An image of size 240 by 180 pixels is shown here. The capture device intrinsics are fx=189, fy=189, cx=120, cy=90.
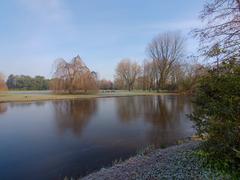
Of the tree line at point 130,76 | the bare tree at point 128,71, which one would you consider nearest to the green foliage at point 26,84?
the tree line at point 130,76

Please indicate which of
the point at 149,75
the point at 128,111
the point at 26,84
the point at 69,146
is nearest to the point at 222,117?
the point at 69,146

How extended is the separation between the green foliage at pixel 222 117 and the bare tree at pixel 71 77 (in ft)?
102

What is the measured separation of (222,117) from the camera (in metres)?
3.03

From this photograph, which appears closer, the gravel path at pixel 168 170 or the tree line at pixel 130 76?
the gravel path at pixel 168 170

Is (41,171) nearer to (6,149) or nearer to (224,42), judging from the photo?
(6,149)

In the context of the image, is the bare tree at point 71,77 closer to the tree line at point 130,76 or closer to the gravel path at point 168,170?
the tree line at point 130,76

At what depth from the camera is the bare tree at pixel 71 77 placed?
32375 millimetres

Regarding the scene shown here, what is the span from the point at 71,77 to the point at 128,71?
2855 cm

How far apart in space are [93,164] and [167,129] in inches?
188

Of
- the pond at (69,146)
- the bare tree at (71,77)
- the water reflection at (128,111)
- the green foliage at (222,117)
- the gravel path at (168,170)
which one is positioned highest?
the bare tree at (71,77)

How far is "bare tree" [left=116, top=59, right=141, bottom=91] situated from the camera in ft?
193

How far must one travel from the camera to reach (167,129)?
887cm

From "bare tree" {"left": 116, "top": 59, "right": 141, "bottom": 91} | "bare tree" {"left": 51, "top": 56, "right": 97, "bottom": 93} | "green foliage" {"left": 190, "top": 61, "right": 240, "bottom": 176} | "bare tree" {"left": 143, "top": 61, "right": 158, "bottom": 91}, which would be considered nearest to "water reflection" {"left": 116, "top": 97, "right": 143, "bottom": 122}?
"green foliage" {"left": 190, "top": 61, "right": 240, "bottom": 176}

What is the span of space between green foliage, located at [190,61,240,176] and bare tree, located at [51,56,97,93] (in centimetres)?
3123
